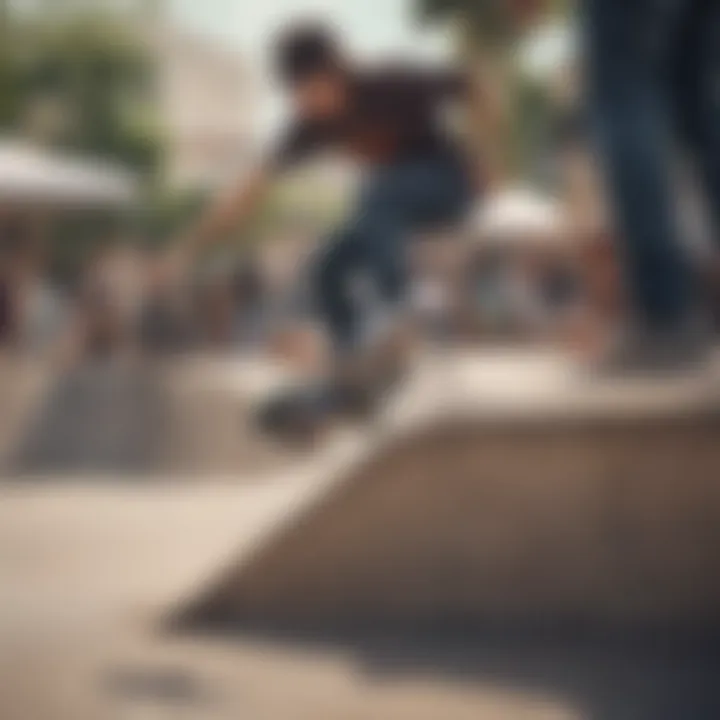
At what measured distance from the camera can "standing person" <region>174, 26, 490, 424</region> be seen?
4.64 metres

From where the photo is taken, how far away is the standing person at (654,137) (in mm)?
2697

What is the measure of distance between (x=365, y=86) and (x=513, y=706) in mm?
2997

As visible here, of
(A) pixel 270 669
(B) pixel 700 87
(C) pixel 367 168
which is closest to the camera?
(A) pixel 270 669

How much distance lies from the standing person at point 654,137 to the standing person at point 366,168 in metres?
1.88

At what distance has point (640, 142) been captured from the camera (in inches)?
108

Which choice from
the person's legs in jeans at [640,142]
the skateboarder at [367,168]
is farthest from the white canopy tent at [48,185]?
the person's legs in jeans at [640,142]

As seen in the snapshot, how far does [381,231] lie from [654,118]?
2.01 metres

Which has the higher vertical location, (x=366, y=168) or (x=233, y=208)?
(x=366, y=168)

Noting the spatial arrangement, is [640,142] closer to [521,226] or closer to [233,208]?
[233,208]

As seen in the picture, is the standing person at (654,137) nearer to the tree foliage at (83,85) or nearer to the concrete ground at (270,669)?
the concrete ground at (270,669)

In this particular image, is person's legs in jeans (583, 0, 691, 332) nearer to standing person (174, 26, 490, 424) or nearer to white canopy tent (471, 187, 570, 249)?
standing person (174, 26, 490, 424)

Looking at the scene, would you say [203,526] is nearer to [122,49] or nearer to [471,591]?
[471,591]

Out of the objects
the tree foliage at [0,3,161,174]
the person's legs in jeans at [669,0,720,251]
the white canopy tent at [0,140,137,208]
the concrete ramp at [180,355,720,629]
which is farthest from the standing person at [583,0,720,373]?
the tree foliage at [0,3,161,174]

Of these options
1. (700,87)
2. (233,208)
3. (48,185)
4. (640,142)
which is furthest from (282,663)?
(48,185)
